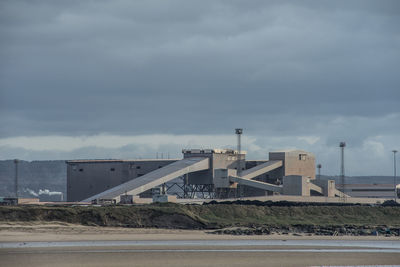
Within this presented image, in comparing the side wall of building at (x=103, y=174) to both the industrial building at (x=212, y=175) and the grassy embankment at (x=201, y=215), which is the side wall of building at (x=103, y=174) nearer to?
the industrial building at (x=212, y=175)

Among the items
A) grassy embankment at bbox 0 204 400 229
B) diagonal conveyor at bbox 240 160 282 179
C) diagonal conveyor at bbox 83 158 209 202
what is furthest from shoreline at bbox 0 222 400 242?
diagonal conveyor at bbox 240 160 282 179

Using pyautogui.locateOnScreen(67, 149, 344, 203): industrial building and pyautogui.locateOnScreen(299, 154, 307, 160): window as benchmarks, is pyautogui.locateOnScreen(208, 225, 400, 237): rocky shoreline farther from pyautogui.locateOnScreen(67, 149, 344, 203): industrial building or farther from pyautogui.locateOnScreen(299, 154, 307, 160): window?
pyautogui.locateOnScreen(299, 154, 307, 160): window

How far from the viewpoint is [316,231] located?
301 feet

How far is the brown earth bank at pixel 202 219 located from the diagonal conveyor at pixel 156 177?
113 feet

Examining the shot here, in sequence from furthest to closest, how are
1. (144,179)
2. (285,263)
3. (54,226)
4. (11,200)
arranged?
(144,179) < (11,200) < (54,226) < (285,263)

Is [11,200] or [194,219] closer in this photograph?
[194,219]

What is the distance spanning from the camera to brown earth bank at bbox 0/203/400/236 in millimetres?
90000

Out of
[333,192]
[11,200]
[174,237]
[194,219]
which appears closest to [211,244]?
[174,237]

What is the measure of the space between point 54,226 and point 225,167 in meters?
72.7

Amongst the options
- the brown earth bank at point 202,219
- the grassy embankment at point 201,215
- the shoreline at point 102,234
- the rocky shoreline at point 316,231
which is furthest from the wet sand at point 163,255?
the grassy embankment at point 201,215

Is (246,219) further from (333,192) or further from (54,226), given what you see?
(333,192)

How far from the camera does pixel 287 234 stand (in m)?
87.2

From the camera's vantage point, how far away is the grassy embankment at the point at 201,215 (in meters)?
90.6

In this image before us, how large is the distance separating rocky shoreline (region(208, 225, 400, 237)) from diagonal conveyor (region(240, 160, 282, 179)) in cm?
5522
